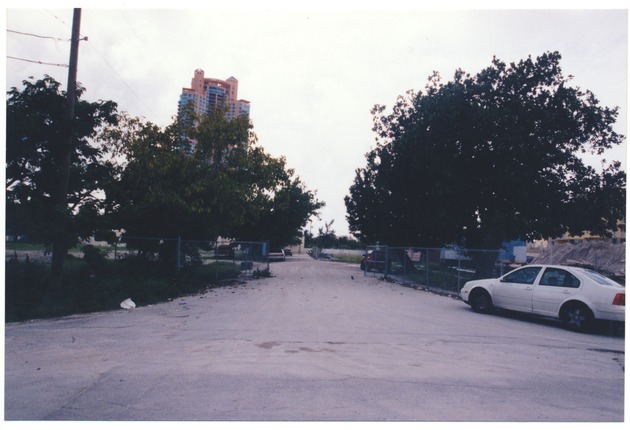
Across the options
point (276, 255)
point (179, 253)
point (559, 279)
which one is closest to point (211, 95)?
point (179, 253)

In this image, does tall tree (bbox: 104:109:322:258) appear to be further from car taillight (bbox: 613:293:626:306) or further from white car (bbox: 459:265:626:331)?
car taillight (bbox: 613:293:626:306)

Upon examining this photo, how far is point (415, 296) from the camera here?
15727 millimetres

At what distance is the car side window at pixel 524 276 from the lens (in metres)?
10.7

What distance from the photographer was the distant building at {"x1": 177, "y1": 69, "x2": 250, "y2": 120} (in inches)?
771

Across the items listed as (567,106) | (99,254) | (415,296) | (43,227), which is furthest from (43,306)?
(567,106)

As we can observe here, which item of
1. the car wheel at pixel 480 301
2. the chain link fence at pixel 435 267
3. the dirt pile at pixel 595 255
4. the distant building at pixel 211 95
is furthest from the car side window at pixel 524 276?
the dirt pile at pixel 595 255

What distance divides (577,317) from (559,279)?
988 millimetres

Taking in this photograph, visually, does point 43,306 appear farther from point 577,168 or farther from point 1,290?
point 577,168

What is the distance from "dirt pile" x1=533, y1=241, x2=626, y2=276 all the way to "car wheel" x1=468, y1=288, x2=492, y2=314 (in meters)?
13.9

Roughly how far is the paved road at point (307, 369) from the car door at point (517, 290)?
60cm

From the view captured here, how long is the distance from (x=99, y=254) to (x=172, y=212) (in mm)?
4538

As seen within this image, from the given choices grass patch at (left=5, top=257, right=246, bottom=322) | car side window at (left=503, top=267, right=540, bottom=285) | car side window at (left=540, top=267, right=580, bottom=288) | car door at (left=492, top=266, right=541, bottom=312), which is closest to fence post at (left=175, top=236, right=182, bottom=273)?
grass patch at (left=5, top=257, right=246, bottom=322)

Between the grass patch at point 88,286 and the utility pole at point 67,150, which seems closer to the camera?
the grass patch at point 88,286

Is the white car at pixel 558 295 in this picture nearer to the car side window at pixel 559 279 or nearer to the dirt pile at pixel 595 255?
the car side window at pixel 559 279
